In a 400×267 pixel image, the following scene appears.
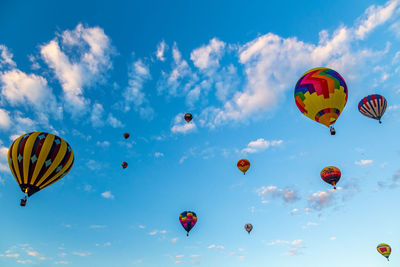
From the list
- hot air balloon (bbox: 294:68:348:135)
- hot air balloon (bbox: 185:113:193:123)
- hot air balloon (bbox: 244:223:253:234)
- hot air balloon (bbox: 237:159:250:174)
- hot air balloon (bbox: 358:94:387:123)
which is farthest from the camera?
hot air balloon (bbox: 244:223:253:234)

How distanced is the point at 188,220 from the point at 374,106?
38446 millimetres

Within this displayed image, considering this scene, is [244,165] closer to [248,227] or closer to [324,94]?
[248,227]

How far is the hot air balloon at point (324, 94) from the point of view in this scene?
23938mm

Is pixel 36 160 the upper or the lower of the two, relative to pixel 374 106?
lower

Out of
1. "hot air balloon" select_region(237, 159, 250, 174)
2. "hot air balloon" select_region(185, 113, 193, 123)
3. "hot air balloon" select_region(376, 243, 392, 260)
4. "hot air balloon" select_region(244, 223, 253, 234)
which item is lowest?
"hot air balloon" select_region(376, 243, 392, 260)

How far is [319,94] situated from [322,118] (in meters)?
2.49

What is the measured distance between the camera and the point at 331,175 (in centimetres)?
3497

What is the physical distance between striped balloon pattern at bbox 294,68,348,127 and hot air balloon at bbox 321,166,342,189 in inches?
543

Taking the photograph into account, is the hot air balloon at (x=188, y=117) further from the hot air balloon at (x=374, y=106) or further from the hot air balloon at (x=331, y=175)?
the hot air balloon at (x=374, y=106)

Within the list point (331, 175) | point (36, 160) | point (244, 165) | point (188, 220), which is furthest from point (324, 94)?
point (188, 220)

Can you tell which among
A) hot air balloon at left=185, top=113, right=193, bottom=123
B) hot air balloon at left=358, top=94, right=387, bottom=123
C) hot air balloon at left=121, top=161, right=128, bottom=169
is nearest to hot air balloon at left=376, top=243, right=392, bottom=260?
hot air balloon at left=358, top=94, right=387, bottom=123

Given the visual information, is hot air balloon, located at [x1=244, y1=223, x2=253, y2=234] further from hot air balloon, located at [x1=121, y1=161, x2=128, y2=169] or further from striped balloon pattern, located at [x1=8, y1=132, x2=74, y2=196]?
striped balloon pattern, located at [x1=8, y1=132, x2=74, y2=196]

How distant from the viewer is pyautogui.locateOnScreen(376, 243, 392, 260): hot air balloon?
5034cm

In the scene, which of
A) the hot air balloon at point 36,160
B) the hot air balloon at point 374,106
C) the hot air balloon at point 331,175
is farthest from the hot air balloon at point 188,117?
the hot air balloon at point 374,106
